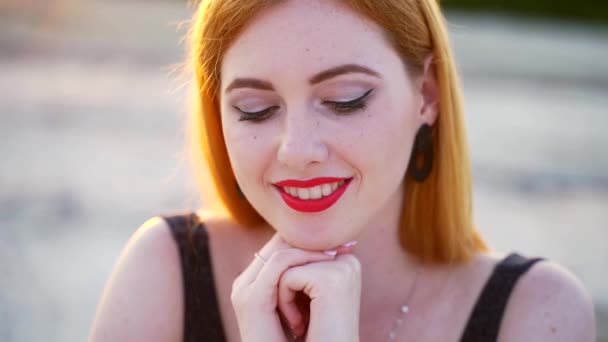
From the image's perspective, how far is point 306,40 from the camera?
81.2 inches

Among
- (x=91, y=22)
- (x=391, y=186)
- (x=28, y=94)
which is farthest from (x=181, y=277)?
(x=91, y=22)

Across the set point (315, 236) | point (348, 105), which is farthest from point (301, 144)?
point (315, 236)

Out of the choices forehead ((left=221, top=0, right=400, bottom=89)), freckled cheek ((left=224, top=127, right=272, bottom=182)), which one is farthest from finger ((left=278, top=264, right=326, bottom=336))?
forehead ((left=221, top=0, right=400, bottom=89))

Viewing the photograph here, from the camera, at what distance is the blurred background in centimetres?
506

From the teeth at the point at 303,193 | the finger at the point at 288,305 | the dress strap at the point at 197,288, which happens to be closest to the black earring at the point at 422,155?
the teeth at the point at 303,193

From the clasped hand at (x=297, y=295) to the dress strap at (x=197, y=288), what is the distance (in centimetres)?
26

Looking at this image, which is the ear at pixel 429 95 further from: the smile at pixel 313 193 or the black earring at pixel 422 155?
the smile at pixel 313 193

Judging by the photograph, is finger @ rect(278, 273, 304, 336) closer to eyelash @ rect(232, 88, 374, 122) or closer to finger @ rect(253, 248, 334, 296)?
finger @ rect(253, 248, 334, 296)

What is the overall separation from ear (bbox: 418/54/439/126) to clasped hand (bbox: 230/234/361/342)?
470 millimetres

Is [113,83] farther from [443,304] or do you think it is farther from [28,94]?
[443,304]

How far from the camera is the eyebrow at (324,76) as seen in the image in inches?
81.7

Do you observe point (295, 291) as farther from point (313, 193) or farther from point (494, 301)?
point (494, 301)

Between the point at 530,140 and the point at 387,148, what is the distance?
6306mm

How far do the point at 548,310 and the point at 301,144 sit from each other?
89 centimetres
